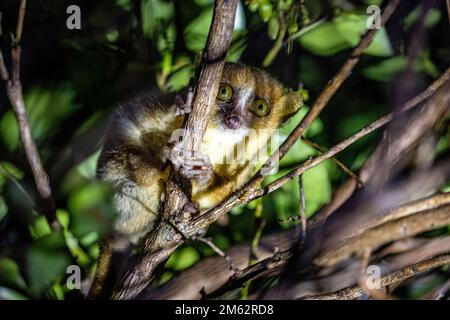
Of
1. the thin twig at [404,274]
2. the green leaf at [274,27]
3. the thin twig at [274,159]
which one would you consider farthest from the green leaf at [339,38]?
the thin twig at [404,274]

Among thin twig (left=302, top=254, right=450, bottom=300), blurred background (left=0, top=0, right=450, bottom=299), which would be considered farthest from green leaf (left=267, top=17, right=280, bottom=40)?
thin twig (left=302, top=254, right=450, bottom=300)

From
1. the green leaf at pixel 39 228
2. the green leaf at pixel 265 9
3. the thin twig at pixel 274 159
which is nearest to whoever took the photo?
the thin twig at pixel 274 159

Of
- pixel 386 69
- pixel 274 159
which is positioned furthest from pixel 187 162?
pixel 386 69

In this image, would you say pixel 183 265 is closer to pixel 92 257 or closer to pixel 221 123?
pixel 92 257

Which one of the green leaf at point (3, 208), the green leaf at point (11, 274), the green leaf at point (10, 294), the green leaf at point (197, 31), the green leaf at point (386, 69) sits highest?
the green leaf at point (197, 31)

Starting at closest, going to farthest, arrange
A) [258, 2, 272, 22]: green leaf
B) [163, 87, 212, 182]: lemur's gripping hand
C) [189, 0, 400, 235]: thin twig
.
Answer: [189, 0, 400, 235]: thin twig < [163, 87, 212, 182]: lemur's gripping hand < [258, 2, 272, 22]: green leaf

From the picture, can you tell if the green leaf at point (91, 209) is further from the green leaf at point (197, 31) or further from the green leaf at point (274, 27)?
the green leaf at point (274, 27)

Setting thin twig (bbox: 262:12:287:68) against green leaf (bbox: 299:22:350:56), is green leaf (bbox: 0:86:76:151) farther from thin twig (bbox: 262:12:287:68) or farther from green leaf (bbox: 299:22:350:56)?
green leaf (bbox: 299:22:350:56)
